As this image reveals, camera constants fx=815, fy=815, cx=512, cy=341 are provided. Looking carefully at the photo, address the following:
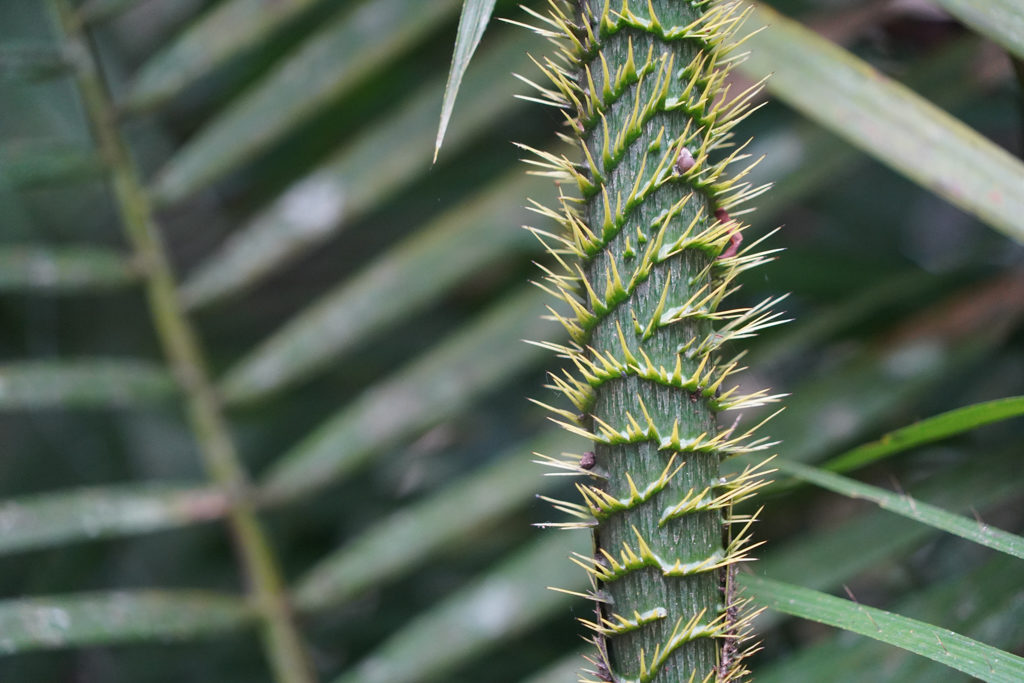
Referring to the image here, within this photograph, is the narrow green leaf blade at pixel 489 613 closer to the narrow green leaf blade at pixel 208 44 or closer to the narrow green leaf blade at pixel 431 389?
the narrow green leaf blade at pixel 431 389

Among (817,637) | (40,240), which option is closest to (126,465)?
(40,240)

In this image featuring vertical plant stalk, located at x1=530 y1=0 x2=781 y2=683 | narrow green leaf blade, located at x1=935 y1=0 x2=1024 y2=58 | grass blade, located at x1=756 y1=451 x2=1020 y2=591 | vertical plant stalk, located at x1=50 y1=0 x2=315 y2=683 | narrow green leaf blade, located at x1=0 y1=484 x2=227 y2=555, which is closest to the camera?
vertical plant stalk, located at x1=530 y1=0 x2=781 y2=683

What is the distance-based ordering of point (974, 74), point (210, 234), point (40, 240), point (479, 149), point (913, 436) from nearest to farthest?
point (913, 436) < point (974, 74) < point (479, 149) < point (40, 240) < point (210, 234)

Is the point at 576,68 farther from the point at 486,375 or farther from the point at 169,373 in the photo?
the point at 169,373

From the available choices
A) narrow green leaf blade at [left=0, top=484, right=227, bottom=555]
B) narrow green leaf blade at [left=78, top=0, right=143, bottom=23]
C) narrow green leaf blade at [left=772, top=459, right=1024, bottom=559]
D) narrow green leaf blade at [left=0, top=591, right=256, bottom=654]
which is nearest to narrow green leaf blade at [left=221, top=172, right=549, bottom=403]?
narrow green leaf blade at [left=0, top=484, right=227, bottom=555]

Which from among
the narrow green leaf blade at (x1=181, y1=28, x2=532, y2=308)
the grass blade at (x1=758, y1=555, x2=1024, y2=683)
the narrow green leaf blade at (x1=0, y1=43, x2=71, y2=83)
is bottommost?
the grass blade at (x1=758, y1=555, x2=1024, y2=683)

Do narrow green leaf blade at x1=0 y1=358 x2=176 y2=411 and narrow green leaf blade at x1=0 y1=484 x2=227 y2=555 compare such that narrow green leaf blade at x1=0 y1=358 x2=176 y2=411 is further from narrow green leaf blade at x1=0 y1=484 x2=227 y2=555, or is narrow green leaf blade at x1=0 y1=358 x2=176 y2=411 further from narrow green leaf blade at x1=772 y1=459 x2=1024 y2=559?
narrow green leaf blade at x1=772 y1=459 x2=1024 y2=559

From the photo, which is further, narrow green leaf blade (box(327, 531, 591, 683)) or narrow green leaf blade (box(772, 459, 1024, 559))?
narrow green leaf blade (box(327, 531, 591, 683))

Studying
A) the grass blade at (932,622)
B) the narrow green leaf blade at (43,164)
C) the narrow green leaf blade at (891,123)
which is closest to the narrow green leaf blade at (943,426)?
the narrow green leaf blade at (891,123)
